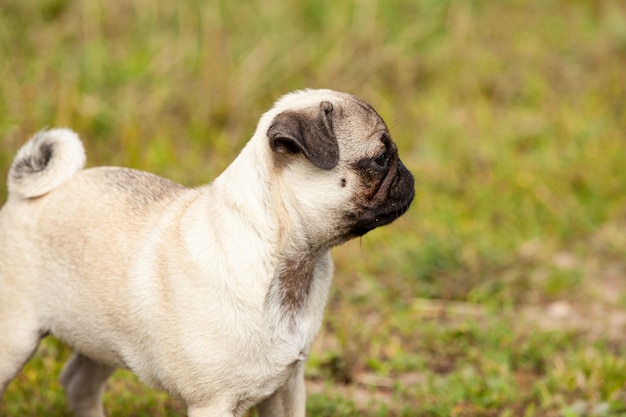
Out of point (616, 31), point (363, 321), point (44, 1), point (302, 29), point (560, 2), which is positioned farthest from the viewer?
point (560, 2)

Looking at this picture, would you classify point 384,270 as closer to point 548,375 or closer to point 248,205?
point 548,375

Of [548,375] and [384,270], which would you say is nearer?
[548,375]

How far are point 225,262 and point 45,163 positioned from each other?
1.20 m

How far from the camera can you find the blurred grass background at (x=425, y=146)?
5.97 meters

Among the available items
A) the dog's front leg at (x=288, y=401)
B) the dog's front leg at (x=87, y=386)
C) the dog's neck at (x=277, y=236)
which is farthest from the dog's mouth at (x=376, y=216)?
the dog's front leg at (x=87, y=386)

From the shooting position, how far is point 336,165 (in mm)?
4223

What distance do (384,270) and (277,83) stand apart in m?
2.48

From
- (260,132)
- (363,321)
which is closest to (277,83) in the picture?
(363,321)

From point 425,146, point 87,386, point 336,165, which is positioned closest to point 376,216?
point 336,165

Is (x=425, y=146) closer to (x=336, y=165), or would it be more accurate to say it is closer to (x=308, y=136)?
(x=336, y=165)

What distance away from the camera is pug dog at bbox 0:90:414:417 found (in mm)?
4227

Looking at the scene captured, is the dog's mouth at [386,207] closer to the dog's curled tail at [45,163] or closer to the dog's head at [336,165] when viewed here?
the dog's head at [336,165]

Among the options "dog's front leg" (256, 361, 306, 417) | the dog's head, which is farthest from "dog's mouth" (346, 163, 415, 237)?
"dog's front leg" (256, 361, 306, 417)

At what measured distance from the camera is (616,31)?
1055cm
